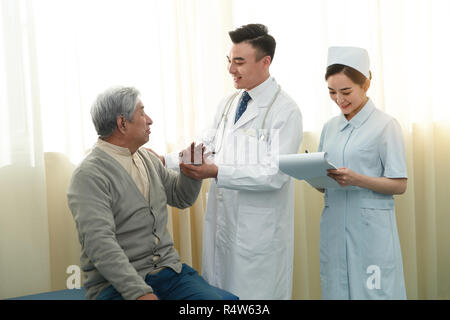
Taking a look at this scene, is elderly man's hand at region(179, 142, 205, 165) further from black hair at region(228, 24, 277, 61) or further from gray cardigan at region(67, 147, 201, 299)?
black hair at region(228, 24, 277, 61)

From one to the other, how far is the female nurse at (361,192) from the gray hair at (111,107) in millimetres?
879

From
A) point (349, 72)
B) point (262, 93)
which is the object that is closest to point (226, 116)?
point (262, 93)

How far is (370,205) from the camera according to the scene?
2.00 m

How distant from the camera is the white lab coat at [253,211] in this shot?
2016 millimetres

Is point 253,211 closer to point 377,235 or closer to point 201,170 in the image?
point 201,170

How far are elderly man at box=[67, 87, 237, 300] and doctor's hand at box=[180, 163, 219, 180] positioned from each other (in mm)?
129

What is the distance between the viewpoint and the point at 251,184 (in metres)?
1.99

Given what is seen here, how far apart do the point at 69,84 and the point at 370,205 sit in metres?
1.54

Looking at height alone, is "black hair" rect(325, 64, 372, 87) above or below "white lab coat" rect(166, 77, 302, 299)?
above

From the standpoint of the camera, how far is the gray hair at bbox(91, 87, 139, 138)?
1.83m

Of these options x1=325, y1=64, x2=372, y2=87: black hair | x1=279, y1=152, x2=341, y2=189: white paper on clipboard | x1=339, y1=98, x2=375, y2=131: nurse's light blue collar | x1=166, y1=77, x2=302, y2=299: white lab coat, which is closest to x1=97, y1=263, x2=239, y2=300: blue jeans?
x1=166, y1=77, x2=302, y2=299: white lab coat

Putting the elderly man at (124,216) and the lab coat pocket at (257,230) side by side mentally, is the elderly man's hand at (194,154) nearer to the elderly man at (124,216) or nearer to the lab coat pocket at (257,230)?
the elderly man at (124,216)
